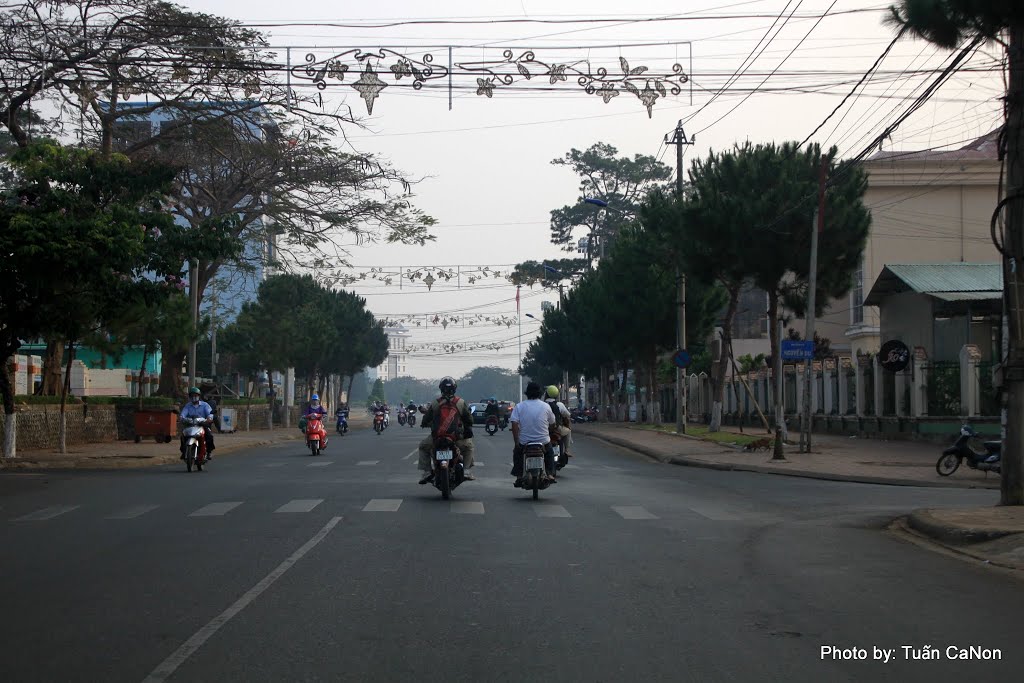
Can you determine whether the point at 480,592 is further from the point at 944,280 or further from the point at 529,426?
the point at 944,280

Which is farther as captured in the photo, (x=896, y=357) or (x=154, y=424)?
(x=154, y=424)

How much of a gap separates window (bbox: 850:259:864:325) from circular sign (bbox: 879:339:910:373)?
2191cm

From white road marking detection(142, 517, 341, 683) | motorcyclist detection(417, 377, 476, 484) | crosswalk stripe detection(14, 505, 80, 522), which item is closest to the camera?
white road marking detection(142, 517, 341, 683)

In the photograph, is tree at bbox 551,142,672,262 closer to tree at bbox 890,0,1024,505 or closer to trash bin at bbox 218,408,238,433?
trash bin at bbox 218,408,238,433

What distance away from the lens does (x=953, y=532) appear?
12.7 m

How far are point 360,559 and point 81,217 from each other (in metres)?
16.9

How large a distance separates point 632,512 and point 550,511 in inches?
43.8

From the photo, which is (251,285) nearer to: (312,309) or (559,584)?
(312,309)

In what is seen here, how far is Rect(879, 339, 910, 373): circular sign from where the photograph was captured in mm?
34812

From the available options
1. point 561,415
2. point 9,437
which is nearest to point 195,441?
point 9,437

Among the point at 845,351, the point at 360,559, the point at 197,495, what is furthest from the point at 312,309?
the point at 360,559

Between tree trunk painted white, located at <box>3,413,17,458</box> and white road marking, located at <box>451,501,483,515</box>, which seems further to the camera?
tree trunk painted white, located at <box>3,413,17,458</box>


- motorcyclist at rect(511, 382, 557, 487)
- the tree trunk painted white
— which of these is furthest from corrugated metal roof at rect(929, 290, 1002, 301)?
the tree trunk painted white

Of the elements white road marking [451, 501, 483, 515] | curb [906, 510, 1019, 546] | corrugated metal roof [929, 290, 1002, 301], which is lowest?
white road marking [451, 501, 483, 515]
